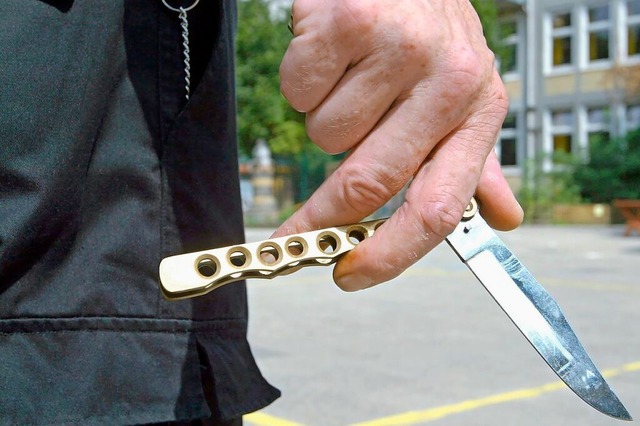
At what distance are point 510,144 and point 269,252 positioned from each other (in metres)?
27.7

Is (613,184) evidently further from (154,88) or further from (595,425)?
(154,88)

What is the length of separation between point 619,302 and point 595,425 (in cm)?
424

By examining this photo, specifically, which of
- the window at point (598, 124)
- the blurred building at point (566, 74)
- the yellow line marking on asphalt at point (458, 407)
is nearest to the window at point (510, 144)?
the blurred building at point (566, 74)

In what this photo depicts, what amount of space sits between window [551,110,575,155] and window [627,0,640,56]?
2.50 meters

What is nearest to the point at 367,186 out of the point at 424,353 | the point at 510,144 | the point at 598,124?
the point at 424,353

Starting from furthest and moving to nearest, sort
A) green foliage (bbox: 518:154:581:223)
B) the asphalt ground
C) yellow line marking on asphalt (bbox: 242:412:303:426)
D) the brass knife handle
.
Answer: green foliage (bbox: 518:154:581:223) < the asphalt ground < yellow line marking on asphalt (bbox: 242:412:303:426) < the brass knife handle

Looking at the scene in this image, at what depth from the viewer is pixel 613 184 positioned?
2281cm

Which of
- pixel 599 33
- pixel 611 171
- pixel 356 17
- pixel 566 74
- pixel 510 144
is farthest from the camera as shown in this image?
pixel 510 144

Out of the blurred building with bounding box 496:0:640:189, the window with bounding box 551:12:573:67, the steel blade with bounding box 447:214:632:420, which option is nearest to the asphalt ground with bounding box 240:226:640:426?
the steel blade with bounding box 447:214:632:420

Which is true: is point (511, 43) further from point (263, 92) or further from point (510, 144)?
point (263, 92)

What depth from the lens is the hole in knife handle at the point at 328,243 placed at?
0.93 m

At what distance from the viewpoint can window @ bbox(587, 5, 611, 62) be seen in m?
26.0

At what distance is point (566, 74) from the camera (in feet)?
87.3

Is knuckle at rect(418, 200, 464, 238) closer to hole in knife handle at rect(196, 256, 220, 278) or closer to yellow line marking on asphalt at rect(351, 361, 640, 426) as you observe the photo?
hole in knife handle at rect(196, 256, 220, 278)
